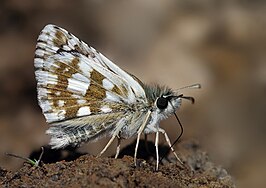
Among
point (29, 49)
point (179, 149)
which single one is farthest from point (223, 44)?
point (179, 149)

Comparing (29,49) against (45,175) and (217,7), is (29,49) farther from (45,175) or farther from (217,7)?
(45,175)

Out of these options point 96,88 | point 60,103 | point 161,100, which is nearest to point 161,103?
point 161,100

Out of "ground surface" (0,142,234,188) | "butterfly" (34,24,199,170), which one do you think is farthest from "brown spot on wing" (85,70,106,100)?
"ground surface" (0,142,234,188)

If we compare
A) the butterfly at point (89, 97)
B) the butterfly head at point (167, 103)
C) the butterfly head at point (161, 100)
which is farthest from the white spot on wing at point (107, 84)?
the butterfly head at point (167, 103)

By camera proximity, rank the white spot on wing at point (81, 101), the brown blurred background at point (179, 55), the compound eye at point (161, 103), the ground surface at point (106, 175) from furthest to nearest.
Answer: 1. the brown blurred background at point (179, 55)
2. the white spot on wing at point (81, 101)
3. the compound eye at point (161, 103)
4. the ground surface at point (106, 175)

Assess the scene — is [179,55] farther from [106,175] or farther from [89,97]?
[106,175]

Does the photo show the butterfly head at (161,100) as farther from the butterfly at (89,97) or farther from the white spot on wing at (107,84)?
the white spot on wing at (107,84)
